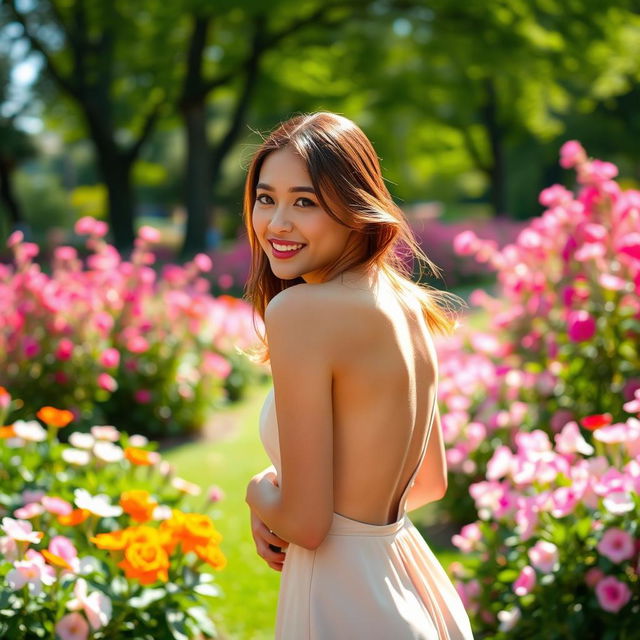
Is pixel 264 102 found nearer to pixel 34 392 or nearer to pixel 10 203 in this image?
pixel 10 203

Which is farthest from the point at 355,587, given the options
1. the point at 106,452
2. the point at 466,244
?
the point at 466,244

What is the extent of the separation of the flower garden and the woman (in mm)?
588

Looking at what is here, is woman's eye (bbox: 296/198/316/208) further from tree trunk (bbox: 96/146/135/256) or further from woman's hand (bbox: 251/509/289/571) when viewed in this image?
tree trunk (bbox: 96/146/135/256)

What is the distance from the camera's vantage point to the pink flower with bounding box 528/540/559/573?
287 centimetres

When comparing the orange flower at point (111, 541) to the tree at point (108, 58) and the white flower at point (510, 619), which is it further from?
the tree at point (108, 58)

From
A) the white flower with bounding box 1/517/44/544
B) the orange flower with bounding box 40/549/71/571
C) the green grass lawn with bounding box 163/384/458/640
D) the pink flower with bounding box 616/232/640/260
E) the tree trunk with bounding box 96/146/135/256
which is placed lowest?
the green grass lawn with bounding box 163/384/458/640

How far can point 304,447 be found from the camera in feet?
4.92

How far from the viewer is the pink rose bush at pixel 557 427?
281 centimetres

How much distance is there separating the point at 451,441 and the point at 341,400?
11.7 ft

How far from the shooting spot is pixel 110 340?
23.1 ft

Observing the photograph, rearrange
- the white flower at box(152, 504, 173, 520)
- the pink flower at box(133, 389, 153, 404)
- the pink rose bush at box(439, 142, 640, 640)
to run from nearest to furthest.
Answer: the pink rose bush at box(439, 142, 640, 640), the white flower at box(152, 504, 173, 520), the pink flower at box(133, 389, 153, 404)

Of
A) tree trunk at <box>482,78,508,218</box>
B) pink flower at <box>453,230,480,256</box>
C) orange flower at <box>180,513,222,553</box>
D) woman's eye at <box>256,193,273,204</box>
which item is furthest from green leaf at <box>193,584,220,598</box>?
tree trunk at <box>482,78,508,218</box>

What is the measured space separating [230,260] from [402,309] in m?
16.1

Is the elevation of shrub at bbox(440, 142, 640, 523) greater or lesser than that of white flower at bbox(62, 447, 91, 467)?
greater
